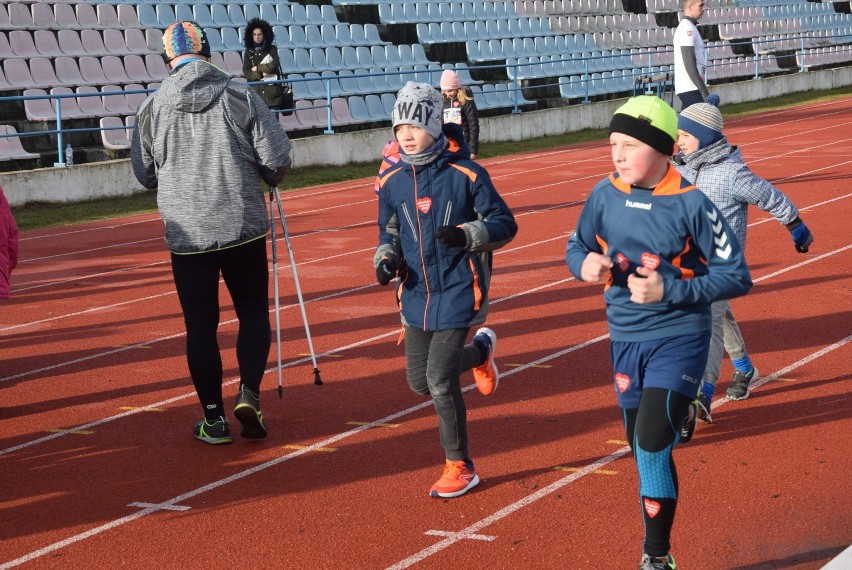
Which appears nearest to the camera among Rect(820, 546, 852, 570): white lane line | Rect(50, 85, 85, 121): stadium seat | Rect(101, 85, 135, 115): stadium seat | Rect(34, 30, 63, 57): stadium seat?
Rect(820, 546, 852, 570): white lane line

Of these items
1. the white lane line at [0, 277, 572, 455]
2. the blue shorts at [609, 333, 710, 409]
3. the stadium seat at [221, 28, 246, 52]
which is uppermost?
the stadium seat at [221, 28, 246, 52]

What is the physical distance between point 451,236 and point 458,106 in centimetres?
803

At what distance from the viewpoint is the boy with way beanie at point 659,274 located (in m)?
4.24

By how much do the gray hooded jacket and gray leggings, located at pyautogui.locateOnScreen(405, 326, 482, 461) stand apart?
1239 mm

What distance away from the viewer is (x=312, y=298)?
10906 millimetres


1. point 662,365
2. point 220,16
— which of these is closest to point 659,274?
point 662,365

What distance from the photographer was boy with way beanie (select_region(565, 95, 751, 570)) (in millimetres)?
4238

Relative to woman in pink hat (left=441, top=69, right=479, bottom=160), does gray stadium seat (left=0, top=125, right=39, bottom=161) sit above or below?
below

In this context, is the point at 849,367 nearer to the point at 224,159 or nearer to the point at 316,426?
the point at 316,426

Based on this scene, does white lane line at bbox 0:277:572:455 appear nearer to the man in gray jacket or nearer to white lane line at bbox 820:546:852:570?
the man in gray jacket

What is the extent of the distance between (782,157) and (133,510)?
690 inches

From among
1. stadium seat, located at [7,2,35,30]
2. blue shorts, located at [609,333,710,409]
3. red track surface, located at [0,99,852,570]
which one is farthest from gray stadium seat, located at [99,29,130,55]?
blue shorts, located at [609,333,710,409]

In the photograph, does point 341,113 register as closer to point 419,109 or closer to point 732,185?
point 732,185

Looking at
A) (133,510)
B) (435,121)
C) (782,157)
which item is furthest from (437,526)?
(782,157)
